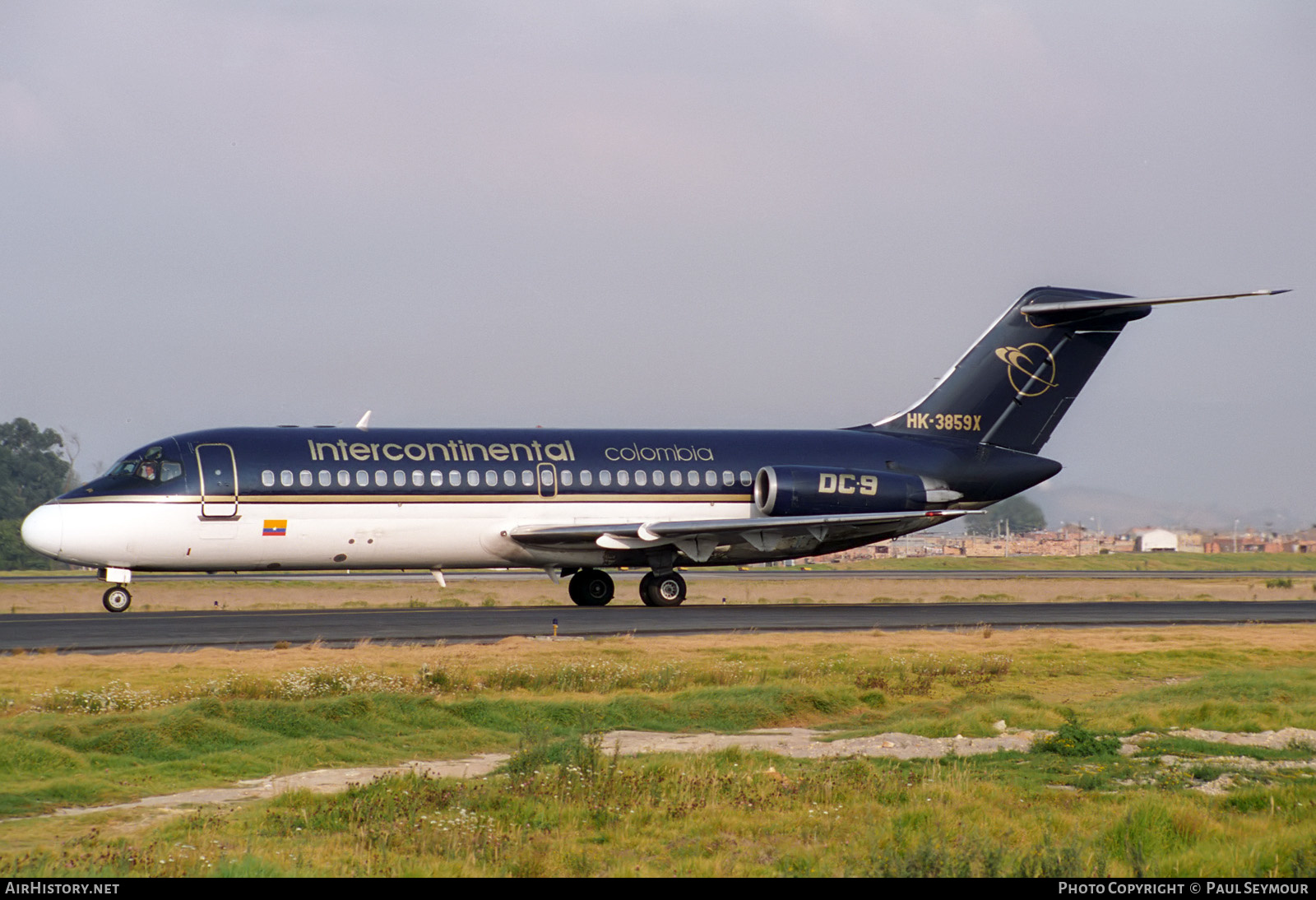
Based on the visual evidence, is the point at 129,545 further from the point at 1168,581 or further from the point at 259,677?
the point at 1168,581

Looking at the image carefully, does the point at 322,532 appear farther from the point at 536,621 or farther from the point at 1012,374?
the point at 1012,374

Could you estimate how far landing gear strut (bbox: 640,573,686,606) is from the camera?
34.4 meters

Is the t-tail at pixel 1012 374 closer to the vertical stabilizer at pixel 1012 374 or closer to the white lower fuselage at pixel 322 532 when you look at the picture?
the vertical stabilizer at pixel 1012 374

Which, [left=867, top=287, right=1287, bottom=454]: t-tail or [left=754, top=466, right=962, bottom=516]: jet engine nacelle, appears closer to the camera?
[left=754, top=466, right=962, bottom=516]: jet engine nacelle

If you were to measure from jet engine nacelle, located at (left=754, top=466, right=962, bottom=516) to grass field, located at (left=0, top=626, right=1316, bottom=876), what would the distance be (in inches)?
477

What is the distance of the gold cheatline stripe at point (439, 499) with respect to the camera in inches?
1200

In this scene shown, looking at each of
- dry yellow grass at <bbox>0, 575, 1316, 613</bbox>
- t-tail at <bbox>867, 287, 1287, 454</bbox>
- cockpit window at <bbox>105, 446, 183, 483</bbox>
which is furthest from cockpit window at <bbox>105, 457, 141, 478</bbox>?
t-tail at <bbox>867, 287, 1287, 454</bbox>

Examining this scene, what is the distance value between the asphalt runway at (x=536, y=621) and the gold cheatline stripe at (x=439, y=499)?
2.68m

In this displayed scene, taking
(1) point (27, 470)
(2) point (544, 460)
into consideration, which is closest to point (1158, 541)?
(1) point (27, 470)

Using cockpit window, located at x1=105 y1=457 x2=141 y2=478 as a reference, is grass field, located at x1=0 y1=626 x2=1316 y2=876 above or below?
below

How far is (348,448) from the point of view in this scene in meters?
32.6

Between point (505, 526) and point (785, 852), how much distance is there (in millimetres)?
24348

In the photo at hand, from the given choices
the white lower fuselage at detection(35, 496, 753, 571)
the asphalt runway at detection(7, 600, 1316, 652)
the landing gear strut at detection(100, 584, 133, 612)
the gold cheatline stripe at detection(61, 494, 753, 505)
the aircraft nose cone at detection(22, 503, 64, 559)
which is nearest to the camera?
the asphalt runway at detection(7, 600, 1316, 652)

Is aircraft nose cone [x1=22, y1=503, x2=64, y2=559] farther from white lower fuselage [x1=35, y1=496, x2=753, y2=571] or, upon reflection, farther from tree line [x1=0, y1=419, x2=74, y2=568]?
tree line [x1=0, y1=419, x2=74, y2=568]
